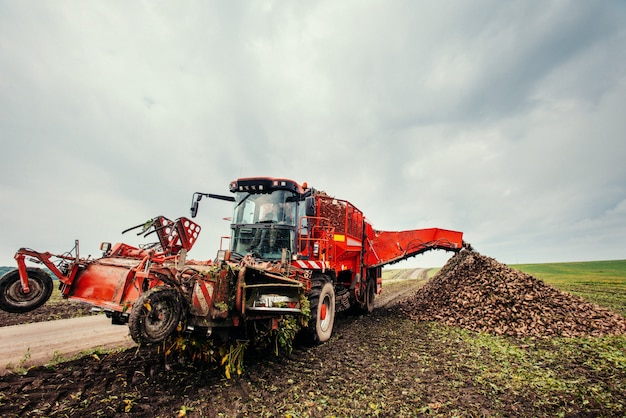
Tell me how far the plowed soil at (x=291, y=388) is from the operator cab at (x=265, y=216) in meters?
1.95

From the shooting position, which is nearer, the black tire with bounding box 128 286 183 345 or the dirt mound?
the black tire with bounding box 128 286 183 345

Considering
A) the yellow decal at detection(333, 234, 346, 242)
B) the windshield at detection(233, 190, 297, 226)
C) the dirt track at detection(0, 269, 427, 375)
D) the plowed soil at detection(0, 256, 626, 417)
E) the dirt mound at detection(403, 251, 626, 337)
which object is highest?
the windshield at detection(233, 190, 297, 226)

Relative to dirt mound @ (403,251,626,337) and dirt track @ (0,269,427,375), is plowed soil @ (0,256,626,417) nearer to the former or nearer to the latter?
dirt track @ (0,269,427,375)

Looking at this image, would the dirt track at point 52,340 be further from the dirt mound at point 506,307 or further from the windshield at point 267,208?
the dirt mound at point 506,307

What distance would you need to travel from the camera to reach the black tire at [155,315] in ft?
10.3

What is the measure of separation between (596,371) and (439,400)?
316 centimetres

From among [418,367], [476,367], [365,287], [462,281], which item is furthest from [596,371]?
[365,287]

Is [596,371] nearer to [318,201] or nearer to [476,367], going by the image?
[476,367]

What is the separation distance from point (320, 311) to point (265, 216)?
7.27ft

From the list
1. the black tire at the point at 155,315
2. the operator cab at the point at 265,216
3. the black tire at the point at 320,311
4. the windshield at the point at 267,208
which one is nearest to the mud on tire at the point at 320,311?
the black tire at the point at 320,311

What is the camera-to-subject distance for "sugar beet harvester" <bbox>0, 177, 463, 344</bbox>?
150 inches

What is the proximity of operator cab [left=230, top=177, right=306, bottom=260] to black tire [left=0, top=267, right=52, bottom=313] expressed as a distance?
117 inches

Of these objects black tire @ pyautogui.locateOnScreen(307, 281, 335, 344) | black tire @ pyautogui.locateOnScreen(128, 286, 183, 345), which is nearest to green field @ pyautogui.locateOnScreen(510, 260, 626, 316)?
black tire @ pyautogui.locateOnScreen(307, 281, 335, 344)

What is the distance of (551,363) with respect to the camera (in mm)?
5520
